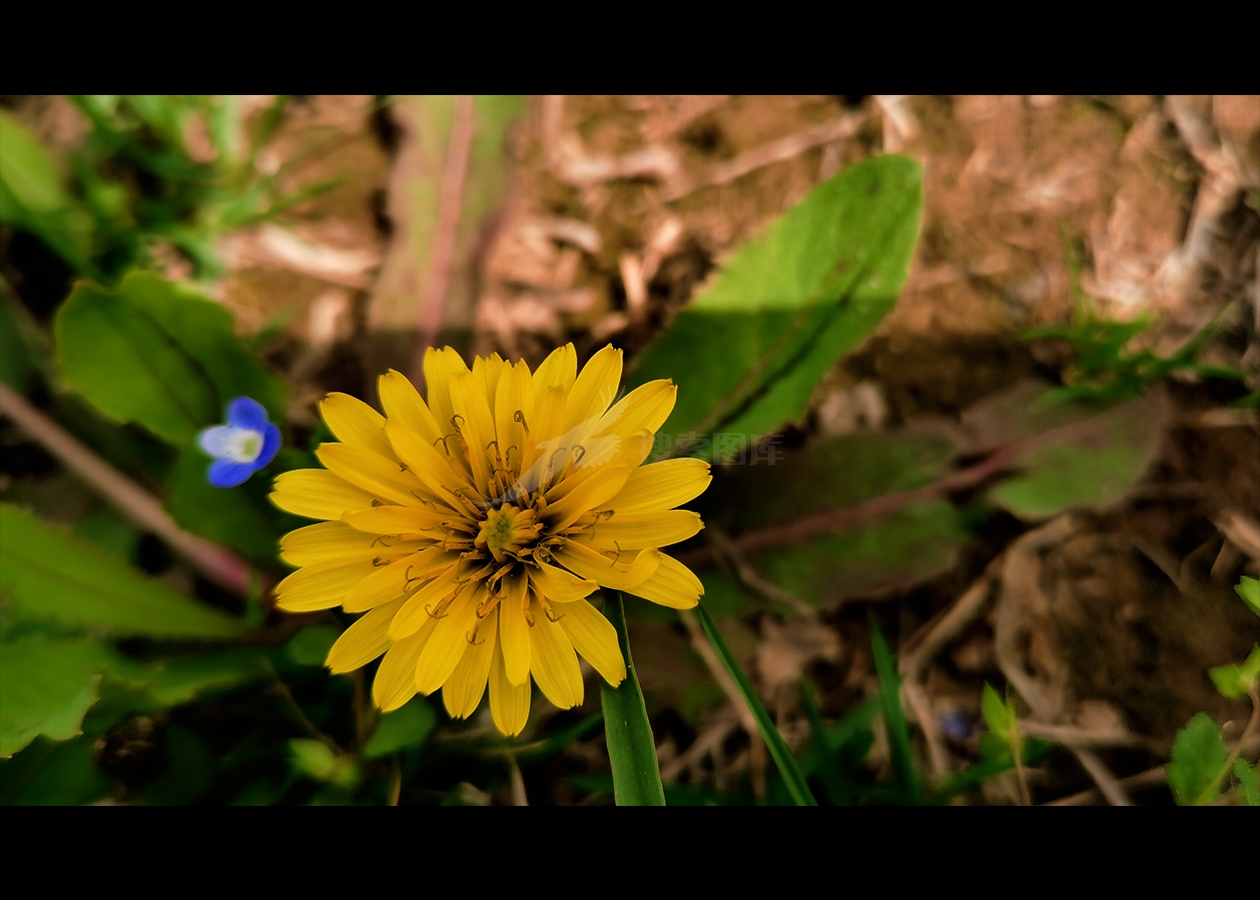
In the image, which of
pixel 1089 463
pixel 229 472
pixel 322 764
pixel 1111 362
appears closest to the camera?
pixel 229 472

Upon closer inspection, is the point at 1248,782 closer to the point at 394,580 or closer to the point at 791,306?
the point at 791,306

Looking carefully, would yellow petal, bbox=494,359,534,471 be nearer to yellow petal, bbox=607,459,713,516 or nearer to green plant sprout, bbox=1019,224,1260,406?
yellow petal, bbox=607,459,713,516

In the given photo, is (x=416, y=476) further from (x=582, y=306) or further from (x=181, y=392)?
(x=582, y=306)

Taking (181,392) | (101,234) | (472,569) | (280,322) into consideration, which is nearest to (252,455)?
(181,392)

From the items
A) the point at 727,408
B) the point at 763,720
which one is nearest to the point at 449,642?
the point at 763,720

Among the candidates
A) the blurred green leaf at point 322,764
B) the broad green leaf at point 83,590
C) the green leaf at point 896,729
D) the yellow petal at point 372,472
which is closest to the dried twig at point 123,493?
the broad green leaf at point 83,590

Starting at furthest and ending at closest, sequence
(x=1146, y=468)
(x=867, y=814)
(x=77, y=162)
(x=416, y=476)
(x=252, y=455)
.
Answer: (x=77, y=162), (x=1146, y=468), (x=867, y=814), (x=252, y=455), (x=416, y=476)

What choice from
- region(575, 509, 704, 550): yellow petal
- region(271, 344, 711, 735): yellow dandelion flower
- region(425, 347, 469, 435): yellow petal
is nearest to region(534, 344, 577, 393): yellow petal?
region(271, 344, 711, 735): yellow dandelion flower
